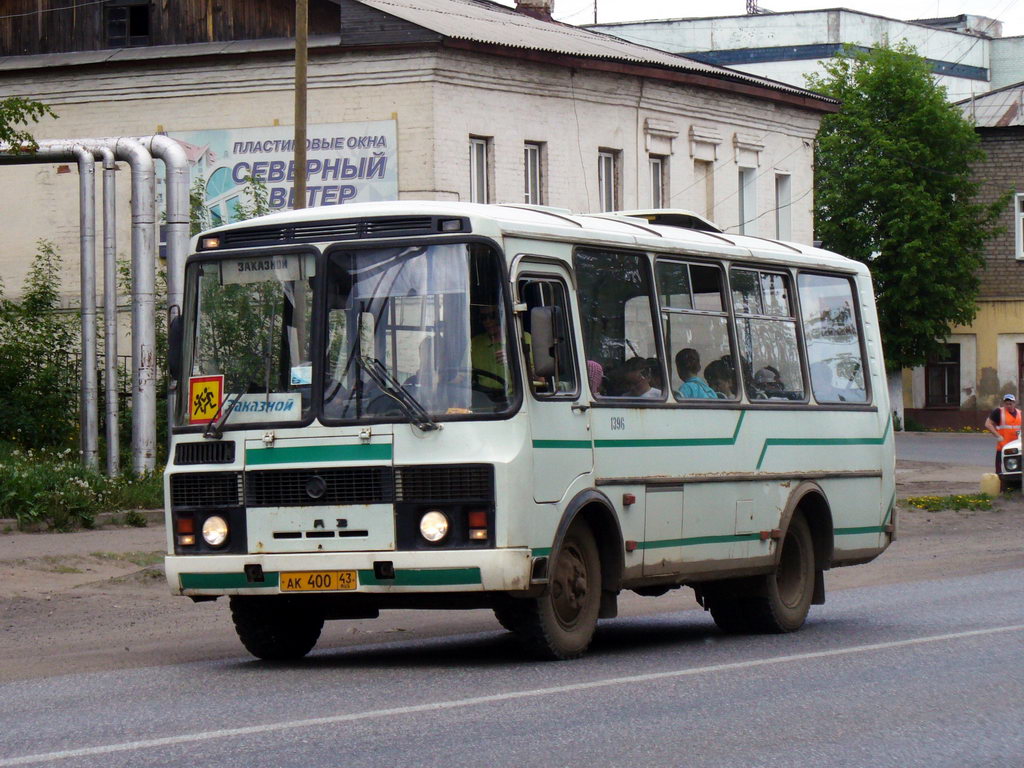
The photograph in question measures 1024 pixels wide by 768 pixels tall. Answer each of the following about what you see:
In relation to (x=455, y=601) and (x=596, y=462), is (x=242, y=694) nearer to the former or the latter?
(x=455, y=601)

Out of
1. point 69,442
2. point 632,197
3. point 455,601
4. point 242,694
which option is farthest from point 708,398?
point 632,197

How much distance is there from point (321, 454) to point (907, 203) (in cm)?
4762

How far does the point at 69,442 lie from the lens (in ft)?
92.4

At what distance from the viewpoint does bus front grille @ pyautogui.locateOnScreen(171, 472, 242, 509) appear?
10.8 m

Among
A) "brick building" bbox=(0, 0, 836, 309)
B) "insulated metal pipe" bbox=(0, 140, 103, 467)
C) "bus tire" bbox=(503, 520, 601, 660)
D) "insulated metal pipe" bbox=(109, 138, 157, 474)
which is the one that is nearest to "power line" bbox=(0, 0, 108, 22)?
"brick building" bbox=(0, 0, 836, 309)

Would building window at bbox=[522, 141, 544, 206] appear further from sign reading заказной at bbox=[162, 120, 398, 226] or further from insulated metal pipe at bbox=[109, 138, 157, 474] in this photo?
insulated metal pipe at bbox=[109, 138, 157, 474]

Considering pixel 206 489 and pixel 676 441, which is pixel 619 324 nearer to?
pixel 676 441

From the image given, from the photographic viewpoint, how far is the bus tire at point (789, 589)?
527 inches

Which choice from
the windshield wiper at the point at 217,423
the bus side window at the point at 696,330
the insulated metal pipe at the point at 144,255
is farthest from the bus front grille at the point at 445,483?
the insulated metal pipe at the point at 144,255

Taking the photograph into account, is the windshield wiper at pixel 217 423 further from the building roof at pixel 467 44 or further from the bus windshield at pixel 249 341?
the building roof at pixel 467 44

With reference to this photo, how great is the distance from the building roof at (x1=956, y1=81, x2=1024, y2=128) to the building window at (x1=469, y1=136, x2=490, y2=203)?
96.6 feet

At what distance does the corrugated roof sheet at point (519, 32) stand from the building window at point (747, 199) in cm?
194

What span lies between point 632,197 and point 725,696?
92.9 ft

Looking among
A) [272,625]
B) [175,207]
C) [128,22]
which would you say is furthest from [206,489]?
[128,22]
